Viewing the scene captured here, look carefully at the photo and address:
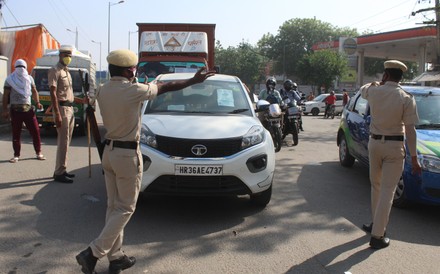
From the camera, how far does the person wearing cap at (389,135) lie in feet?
14.2

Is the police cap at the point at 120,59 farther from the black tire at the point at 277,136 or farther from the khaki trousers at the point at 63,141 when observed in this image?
the black tire at the point at 277,136

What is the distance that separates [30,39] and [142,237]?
17226 millimetres

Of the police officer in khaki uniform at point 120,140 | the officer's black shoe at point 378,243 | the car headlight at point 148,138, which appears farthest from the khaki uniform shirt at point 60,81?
the officer's black shoe at point 378,243

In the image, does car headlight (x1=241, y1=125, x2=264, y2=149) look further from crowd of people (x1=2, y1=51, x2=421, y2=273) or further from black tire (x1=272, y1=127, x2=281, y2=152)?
black tire (x1=272, y1=127, x2=281, y2=152)

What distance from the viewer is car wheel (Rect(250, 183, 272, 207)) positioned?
5.38 metres

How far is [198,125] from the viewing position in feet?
16.9

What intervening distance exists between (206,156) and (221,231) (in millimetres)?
830

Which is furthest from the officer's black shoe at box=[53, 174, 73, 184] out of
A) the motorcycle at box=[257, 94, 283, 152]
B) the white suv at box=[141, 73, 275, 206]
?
the motorcycle at box=[257, 94, 283, 152]

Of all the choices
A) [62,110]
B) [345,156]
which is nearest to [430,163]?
[345,156]

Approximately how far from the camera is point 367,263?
398cm

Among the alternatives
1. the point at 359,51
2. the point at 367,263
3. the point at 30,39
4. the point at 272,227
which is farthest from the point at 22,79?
the point at 359,51

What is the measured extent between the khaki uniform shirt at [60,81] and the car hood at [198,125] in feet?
6.23

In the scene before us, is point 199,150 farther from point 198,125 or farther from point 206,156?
point 198,125

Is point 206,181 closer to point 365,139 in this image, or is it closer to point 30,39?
point 365,139
